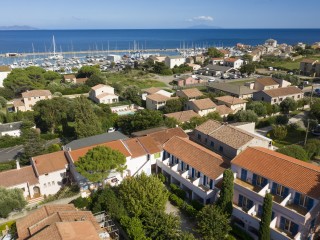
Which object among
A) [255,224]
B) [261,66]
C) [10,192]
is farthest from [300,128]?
[261,66]

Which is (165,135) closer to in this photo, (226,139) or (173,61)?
(226,139)

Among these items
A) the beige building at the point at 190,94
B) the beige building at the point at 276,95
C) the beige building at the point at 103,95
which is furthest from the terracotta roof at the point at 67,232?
the beige building at the point at 276,95

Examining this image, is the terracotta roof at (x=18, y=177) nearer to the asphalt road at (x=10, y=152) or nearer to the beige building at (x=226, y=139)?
the asphalt road at (x=10, y=152)

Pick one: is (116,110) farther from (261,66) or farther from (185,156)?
(261,66)

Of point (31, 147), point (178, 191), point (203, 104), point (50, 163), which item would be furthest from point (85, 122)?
point (203, 104)

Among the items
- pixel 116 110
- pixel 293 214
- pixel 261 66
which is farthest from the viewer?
pixel 261 66

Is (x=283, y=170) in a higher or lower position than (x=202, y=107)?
higher
